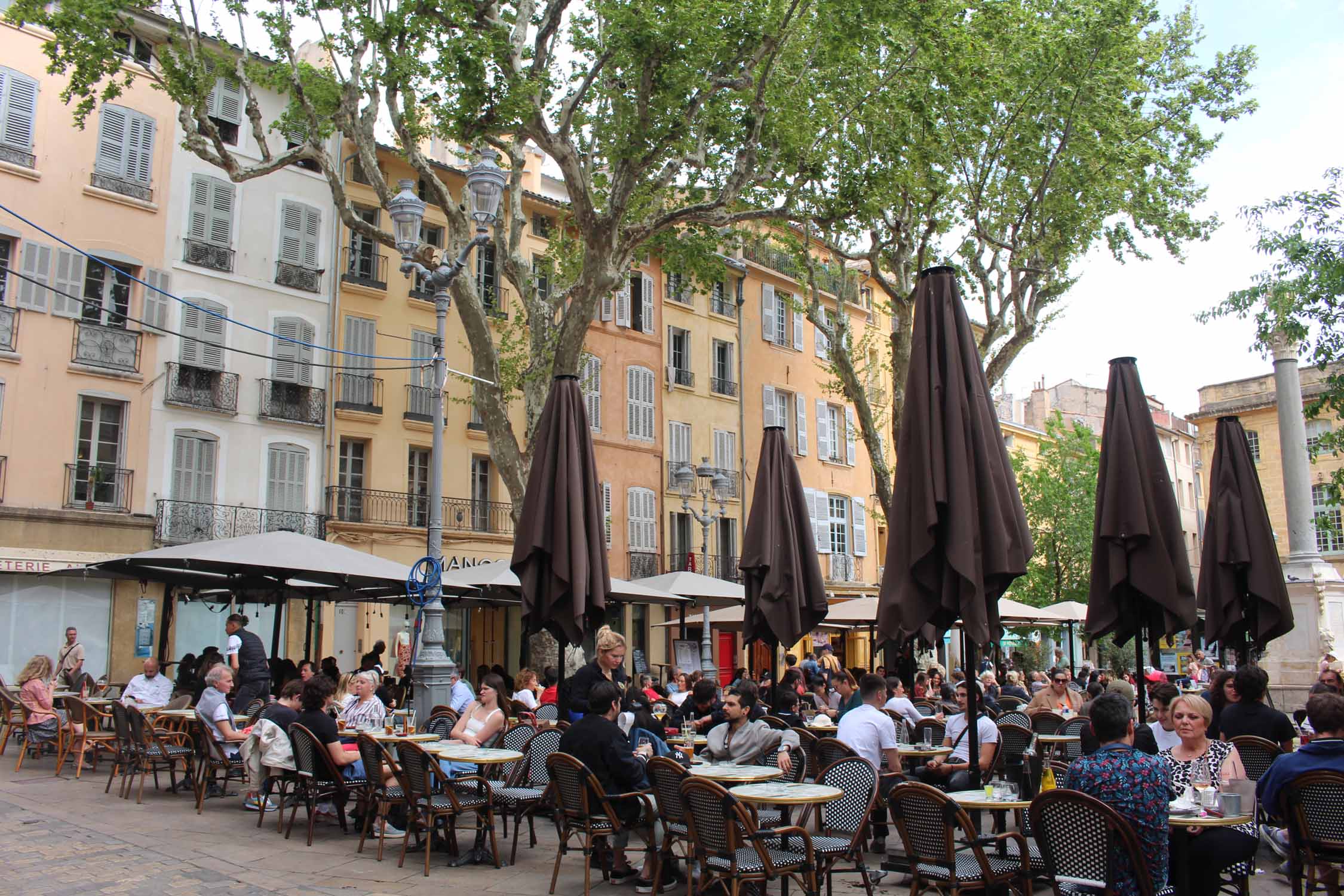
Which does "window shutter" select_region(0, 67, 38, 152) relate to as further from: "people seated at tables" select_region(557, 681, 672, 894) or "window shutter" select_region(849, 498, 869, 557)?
"window shutter" select_region(849, 498, 869, 557)

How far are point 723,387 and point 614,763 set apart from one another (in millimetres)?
25363

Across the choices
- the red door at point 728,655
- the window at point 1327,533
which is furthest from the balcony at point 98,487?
the window at point 1327,533

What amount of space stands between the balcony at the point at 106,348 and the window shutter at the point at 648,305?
517 inches

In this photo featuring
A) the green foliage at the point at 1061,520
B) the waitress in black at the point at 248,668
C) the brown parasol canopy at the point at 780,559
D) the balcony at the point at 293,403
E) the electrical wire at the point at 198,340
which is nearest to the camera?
the brown parasol canopy at the point at 780,559

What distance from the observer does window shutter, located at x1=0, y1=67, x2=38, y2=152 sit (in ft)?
65.4

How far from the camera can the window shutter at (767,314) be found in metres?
33.7

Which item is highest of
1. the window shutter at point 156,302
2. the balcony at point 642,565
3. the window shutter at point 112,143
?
the window shutter at point 112,143

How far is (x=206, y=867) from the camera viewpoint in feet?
24.1

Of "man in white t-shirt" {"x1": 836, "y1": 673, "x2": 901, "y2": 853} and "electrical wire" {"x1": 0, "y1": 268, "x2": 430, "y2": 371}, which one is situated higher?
"electrical wire" {"x1": 0, "y1": 268, "x2": 430, "y2": 371}

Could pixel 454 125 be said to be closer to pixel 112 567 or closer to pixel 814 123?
pixel 814 123

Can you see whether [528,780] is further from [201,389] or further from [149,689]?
[201,389]

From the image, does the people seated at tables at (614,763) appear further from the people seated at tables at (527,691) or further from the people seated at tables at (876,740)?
the people seated at tables at (527,691)

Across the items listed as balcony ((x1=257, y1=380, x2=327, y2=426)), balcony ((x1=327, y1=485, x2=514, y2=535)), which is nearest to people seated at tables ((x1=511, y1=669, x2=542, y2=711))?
balcony ((x1=327, y1=485, x2=514, y2=535))

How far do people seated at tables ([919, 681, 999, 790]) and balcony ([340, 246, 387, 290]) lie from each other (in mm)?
18820
